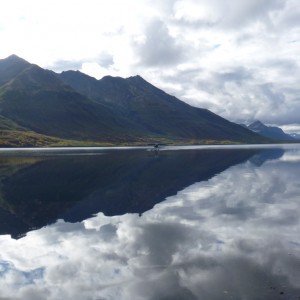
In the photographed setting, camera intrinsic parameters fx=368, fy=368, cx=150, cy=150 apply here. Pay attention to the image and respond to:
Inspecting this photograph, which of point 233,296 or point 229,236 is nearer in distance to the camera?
point 233,296

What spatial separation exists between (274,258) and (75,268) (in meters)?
13.2

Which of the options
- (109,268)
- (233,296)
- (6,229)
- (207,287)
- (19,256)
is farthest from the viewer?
(6,229)

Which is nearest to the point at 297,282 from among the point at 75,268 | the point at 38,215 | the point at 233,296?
the point at 233,296

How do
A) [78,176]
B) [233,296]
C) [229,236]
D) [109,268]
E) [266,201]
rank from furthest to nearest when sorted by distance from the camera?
[78,176] → [266,201] → [229,236] → [109,268] → [233,296]

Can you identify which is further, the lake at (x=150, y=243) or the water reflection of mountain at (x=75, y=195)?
the water reflection of mountain at (x=75, y=195)

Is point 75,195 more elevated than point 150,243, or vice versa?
point 150,243

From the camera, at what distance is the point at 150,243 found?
96.5 ft

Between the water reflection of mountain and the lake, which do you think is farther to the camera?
the water reflection of mountain

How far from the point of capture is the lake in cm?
2020

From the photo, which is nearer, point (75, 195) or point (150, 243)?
point (150, 243)

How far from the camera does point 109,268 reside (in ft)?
77.8

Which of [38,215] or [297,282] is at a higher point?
[297,282]

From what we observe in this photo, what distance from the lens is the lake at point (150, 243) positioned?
795 inches

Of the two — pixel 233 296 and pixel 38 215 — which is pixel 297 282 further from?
pixel 38 215
